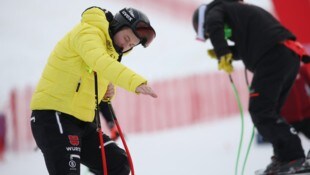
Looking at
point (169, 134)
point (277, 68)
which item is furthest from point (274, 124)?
point (169, 134)

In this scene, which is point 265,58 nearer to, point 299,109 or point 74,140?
point 299,109

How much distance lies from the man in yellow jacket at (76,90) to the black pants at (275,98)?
796 millimetres

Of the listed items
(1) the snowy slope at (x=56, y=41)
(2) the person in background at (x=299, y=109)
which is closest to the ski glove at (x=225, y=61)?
(2) the person in background at (x=299, y=109)

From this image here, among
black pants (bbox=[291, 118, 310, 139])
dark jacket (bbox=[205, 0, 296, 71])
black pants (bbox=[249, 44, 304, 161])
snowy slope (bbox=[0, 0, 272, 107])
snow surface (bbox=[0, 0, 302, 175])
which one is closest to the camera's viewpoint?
black pants (bbox=[249, 44, 304, 161])

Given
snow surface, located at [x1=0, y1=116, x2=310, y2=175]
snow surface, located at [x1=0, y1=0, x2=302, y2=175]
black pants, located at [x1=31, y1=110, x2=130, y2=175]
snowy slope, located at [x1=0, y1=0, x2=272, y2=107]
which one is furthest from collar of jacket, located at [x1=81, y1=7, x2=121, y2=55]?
snowy slope, located at [x1=0, y1=0, x2=272, y2=107]

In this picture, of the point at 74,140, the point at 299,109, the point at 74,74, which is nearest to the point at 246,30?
the point at 299,109

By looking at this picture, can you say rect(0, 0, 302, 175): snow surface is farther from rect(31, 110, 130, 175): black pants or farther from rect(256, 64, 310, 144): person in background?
rect(31, 110, 130, 175): black pants

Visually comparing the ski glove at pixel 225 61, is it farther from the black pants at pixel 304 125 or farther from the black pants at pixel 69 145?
the black pants at pixel 69 145

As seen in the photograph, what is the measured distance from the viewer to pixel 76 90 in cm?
181

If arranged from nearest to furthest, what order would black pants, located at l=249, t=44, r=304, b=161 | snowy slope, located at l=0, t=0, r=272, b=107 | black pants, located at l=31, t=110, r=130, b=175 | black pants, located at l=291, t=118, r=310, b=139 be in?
black pants, located at l=31, t=110, r=130, b=175, black pants, located at l=249, t=44, r=304, b=161, black pants, located at l=291, t=118, r=310, b=139, snowy slope, located at l=0, t=0, r=272, b=107

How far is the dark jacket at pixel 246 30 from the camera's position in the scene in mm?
2434

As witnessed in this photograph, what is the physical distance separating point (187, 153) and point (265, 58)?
1375 millimetres

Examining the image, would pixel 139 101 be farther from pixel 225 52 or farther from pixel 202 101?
pixel 225 52

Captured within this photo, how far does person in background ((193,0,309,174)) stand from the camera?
2240 mm
